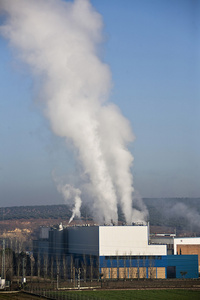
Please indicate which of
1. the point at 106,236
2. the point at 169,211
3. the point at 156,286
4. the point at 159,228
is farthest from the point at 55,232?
the point at 169,211

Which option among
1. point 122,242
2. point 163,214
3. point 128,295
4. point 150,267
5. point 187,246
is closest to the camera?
point 128,295

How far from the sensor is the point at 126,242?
64.1 metres

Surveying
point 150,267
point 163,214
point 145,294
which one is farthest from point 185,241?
point 163,214

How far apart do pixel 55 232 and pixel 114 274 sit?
1435 centimetres

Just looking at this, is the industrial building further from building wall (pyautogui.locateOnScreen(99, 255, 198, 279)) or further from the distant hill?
the distant hill

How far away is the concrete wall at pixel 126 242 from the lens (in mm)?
63719

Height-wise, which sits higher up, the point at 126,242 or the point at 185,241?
the point at 185,241

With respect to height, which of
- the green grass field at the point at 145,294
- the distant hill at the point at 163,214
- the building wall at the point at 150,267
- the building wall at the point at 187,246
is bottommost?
the green grass field at the point at 145,294

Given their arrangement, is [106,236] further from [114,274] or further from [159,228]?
[159,228]

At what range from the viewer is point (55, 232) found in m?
74.4

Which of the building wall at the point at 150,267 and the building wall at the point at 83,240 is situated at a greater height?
the building wall at the point at 83,240

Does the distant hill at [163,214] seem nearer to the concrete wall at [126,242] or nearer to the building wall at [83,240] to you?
the building wall at [83,240]

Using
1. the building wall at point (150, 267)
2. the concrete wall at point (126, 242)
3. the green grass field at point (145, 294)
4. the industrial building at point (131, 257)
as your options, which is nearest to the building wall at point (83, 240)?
the industrial building at point (131, 257)

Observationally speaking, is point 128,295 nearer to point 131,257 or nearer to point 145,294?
point 145,294
